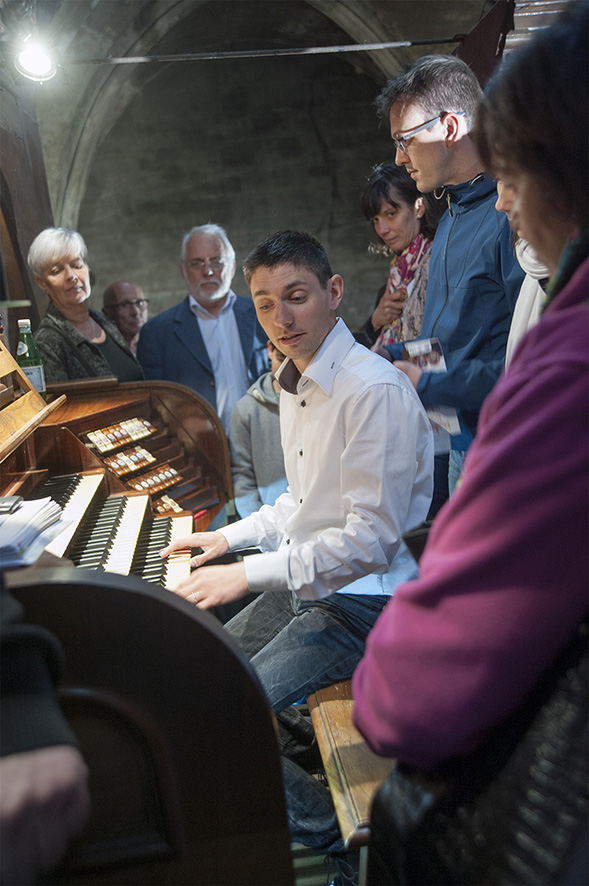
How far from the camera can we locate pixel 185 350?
4078mm

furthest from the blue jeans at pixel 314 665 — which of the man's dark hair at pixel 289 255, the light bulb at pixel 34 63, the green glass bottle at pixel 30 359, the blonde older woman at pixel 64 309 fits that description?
the light bulb at pixel 34 63

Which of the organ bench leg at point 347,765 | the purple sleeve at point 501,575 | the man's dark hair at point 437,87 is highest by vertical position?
the man's dark hair at point 437,87

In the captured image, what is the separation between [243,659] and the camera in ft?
3.45

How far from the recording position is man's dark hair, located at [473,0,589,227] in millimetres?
715

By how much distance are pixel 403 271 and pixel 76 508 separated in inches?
74.2

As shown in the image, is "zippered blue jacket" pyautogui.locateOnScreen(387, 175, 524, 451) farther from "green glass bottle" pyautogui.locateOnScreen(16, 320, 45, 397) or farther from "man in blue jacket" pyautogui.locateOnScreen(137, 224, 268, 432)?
"man in blue jacket" pyautogui.locateOnScreen(137, 224, 268, 432)

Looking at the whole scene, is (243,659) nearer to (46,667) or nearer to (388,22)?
(46,667)

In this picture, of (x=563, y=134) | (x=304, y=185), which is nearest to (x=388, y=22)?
(x=304, y=185)

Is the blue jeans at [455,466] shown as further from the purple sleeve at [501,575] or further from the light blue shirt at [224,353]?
the light blue shirt at [224,353]

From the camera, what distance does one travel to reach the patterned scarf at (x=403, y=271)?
3.00 m

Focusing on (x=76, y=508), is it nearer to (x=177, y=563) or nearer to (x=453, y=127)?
(x=177, y=563)

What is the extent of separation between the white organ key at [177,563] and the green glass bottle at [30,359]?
1.04 meters

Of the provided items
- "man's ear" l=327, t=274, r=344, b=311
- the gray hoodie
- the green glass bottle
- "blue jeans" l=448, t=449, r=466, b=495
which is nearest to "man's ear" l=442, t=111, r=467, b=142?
"man's ear" l=327, t=274, r=344, b=311

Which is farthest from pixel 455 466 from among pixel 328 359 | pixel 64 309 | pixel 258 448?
pixel 64 309
